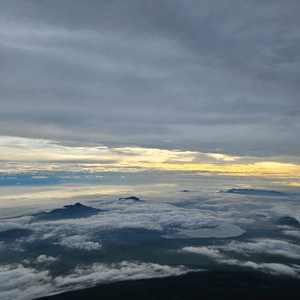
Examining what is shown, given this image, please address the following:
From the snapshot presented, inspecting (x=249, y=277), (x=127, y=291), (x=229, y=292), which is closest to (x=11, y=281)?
(x=127, y=291)

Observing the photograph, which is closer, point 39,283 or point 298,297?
point 298,297

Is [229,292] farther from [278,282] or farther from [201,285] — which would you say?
[278,282]

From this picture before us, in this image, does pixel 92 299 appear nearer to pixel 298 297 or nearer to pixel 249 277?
pixel 249 277

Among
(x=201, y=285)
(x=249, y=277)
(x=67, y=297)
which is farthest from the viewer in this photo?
(x=249, y=277)

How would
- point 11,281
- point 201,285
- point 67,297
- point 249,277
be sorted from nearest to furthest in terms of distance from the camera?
point 67,297
point 11,281
point 201,285
point 249,277

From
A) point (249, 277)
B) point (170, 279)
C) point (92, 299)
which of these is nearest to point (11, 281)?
point (92, 299)

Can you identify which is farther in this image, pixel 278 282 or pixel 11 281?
pixel 278 282
